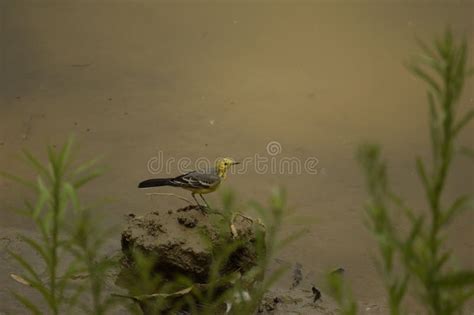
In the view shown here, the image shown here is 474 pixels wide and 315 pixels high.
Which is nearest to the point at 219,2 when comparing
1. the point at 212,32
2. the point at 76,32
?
the point at 212,32

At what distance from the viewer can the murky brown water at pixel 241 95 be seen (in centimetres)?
611

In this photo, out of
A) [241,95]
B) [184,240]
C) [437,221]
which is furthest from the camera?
[241,95]

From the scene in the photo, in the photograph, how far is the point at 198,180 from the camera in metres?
4.86

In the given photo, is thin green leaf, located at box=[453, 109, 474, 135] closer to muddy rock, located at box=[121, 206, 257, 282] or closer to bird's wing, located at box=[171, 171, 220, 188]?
muddy rock, located at box=[121, 206, 257, 282]

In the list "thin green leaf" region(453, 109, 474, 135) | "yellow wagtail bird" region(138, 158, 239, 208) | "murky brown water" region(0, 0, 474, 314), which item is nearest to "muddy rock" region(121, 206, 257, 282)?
"yellow wagtail bird" region(138, 158, 239, 208)

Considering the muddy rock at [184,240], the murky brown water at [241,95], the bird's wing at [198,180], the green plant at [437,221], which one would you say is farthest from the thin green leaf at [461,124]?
the murky brown water at [241,95]

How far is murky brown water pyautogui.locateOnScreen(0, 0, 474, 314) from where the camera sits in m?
6.11

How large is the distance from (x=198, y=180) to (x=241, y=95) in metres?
2.51

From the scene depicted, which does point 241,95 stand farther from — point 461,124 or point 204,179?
point 461,124

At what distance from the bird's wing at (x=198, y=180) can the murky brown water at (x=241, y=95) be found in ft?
3.32

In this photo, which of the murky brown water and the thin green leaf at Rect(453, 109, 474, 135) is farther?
the murky brown water

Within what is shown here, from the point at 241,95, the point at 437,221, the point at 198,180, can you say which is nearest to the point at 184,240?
the point at 198,180

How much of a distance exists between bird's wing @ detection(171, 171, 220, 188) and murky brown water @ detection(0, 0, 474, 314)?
101 centimetres

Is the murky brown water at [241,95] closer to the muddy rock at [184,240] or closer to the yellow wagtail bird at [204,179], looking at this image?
the muddy rock at [184,240]
